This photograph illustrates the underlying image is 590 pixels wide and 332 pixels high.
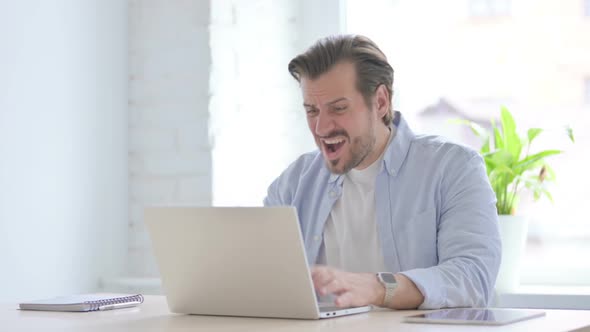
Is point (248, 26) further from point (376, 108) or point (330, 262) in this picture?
point (330, 262)

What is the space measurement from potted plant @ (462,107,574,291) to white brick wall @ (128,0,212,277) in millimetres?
831

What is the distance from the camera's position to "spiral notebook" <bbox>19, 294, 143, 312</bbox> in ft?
6.12

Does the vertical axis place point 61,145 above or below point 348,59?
below

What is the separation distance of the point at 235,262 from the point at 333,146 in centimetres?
77

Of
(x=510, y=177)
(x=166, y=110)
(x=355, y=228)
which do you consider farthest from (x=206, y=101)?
(x=510, y=177)

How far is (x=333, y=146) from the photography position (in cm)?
235

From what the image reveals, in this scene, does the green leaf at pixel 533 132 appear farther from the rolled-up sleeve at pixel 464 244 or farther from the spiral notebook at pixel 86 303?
the spiral notebook at pixel 86 303

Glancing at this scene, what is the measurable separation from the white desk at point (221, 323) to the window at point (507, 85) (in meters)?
1.21

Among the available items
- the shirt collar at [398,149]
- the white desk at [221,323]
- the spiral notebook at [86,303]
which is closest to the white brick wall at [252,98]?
the shirt collar at [398,149]

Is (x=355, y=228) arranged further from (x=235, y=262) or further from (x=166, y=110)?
(x=166, y=110)

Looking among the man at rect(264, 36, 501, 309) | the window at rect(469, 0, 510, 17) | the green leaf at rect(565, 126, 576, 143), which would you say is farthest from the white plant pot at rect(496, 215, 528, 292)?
the window at rect(469, 0, 510, 17)

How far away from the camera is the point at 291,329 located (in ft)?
4.87

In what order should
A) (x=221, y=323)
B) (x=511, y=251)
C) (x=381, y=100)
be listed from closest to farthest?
(x=221, y=323) → (x=381, y=100) → (x=511, y=251)

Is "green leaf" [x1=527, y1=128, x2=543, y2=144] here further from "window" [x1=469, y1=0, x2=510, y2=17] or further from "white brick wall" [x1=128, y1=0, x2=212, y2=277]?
"white brick wall" [x1=128, y1=0, x2=212, y2=277]
